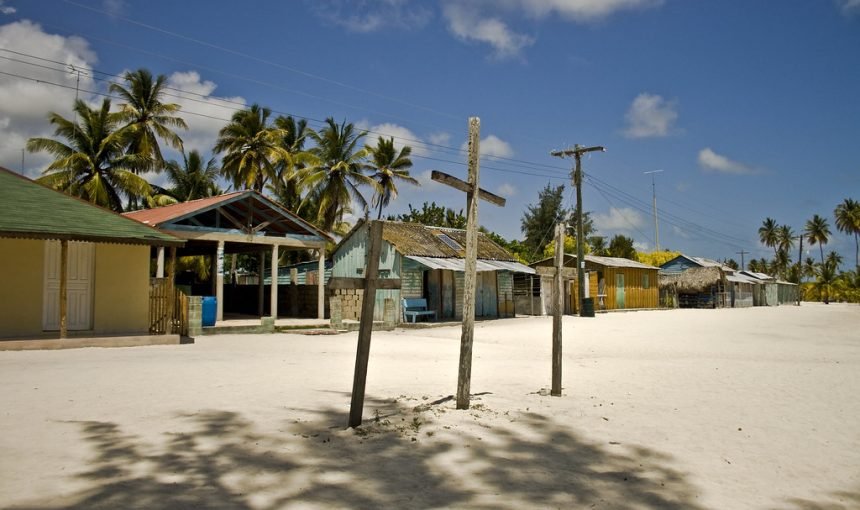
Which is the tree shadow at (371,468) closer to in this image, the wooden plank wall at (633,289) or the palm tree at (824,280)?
the wooden plank wall at (633,289)

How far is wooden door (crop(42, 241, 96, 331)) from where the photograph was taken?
13953 mm

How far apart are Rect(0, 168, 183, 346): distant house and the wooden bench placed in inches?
396

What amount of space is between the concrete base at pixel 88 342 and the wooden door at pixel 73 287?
58.8 inches

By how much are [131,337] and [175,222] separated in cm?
531

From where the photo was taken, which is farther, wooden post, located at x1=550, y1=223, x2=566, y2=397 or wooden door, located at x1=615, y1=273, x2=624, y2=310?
wooden door, located at x1=615, y1=273, x2=624, y2=310

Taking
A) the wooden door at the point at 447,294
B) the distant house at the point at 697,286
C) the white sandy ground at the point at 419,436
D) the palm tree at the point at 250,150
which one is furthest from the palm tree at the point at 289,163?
the distant house at the point at 697,286

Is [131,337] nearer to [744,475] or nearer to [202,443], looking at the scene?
[202,443]

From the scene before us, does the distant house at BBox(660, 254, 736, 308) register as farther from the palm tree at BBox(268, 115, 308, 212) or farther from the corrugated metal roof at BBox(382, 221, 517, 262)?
the palm tree at BBox(268, 115, 308, 212)

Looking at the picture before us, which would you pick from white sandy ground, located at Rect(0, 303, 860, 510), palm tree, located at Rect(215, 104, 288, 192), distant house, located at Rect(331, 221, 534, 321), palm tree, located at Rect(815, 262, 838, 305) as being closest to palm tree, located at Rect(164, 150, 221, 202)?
palm tree, located at Rect(215, 104, 288, 192)

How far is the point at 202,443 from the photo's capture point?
17.2 feet

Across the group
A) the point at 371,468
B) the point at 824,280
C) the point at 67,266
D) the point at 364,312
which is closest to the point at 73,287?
the point at 67,266

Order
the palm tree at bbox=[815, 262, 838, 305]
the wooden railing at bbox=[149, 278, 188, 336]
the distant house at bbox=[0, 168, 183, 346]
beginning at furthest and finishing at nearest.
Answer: the palm tree at bbox=[815, 262, 838, 305] → the wooden railing at bbox=[149, 278, 188, 336] → the distant house at bbox=[0, 168, 183, 346]

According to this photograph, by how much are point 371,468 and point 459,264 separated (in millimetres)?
19949

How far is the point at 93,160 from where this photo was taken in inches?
1163
